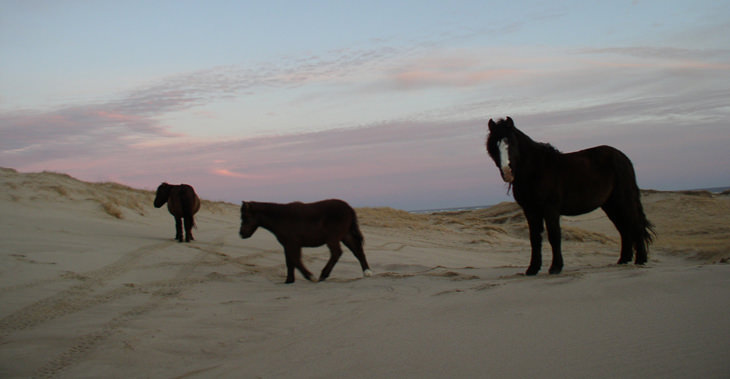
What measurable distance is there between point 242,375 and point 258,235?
1133cm

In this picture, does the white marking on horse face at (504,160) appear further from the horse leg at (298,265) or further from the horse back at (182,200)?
the horse back at (182,200)

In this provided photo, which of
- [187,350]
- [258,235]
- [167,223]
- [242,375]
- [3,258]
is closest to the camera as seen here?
[242,375]

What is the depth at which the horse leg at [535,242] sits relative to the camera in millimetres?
6395

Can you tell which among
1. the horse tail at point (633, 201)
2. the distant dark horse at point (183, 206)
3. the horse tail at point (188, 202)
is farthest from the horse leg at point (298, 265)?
the horse tail at point (188, 202)

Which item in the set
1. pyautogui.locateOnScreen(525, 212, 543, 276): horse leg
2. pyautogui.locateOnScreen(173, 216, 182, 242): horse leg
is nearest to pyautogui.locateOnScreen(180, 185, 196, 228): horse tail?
pyautogui.locateOnScreen(173, 216, 182, 242): horse leg

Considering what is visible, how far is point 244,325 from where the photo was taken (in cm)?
472

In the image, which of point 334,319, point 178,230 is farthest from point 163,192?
point 334,319

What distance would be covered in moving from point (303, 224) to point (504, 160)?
3351mm

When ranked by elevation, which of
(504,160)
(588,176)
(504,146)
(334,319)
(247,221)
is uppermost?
(504,146)

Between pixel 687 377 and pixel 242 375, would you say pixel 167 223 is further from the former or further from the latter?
pixel 687 377

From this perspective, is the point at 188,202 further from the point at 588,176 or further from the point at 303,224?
the point at 588,176

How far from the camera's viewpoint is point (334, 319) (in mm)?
4605

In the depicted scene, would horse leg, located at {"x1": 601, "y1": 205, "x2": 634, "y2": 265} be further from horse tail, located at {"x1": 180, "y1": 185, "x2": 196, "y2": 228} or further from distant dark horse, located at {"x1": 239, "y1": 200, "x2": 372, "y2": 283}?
horse tail, located at {"x1": 180, "y1": 185, "x2": 196, "y2": 228}

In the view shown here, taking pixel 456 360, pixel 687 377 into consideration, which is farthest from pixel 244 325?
pixel 687 377
